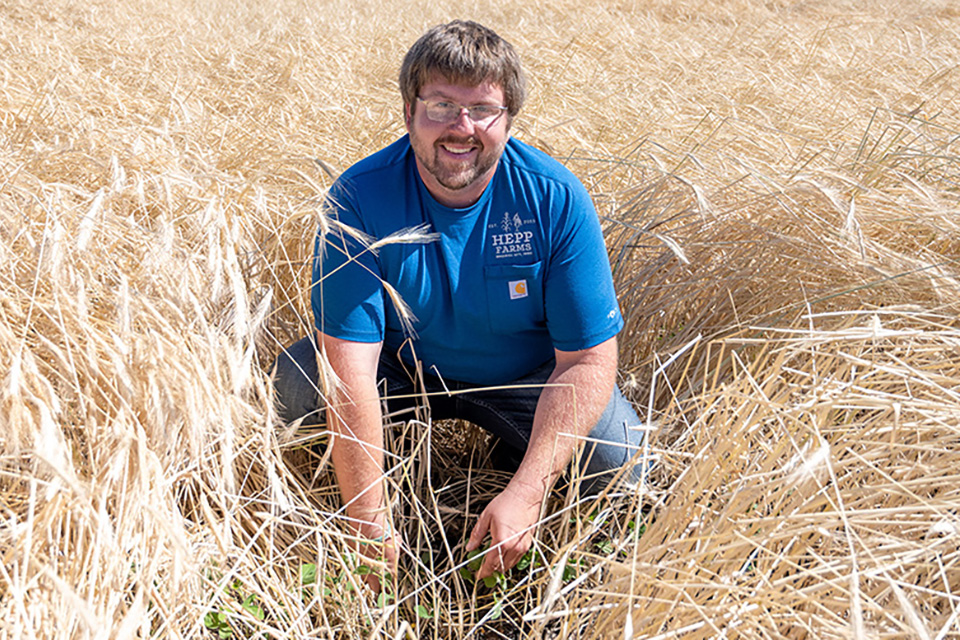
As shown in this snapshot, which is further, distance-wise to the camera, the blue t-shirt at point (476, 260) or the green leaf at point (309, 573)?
the blue t-shirt at point (476, 260)

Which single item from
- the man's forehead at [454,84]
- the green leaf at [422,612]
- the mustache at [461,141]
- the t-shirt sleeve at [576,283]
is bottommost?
the green leaf at [422,612]

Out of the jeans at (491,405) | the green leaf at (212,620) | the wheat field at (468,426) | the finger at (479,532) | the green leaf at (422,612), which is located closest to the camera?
the wheat field at (468,426)

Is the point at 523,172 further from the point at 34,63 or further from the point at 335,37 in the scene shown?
the point at 335,37

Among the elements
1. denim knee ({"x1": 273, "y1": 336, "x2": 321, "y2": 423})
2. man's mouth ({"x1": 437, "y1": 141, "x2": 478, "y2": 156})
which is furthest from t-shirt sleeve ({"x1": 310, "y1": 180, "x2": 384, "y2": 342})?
man's mouth ({"x1": 437, "y1": 141, "x2": 478, "y2": 156})

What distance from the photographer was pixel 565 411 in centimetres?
163

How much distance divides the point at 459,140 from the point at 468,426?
2.75ft

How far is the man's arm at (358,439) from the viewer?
1.54 meters

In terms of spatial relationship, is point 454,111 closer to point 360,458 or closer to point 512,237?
point 512,237

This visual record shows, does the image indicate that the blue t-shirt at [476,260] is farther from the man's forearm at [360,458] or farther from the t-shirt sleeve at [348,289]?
the man's forearm at [360,458]

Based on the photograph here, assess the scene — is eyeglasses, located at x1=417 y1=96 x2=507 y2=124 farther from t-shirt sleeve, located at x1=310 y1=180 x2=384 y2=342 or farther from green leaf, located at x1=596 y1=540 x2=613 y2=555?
green leaf, located at x1=596 y1=540 x2=613 y2=555

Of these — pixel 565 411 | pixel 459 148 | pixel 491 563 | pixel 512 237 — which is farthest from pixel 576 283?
pixel 491 563

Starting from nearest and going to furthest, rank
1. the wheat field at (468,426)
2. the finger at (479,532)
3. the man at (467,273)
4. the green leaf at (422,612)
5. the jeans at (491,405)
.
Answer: the wheat field at (468,426) → the green leaf at (422,612) → the finger at (479,532) → the man at (467,273) → the jeans at (491,405)

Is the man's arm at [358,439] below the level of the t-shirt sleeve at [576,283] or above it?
below

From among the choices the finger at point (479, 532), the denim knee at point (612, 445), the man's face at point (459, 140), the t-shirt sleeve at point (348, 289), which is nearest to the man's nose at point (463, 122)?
the man's face at point (459, 140)
